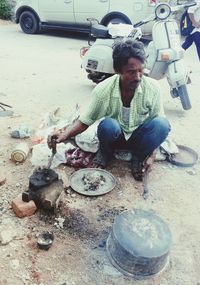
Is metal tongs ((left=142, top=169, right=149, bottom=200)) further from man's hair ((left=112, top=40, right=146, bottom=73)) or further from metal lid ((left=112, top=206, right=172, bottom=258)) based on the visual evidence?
man's hair ((left=112, top=40, right=146, bottom=73))

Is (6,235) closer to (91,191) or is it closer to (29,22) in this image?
(91,191)

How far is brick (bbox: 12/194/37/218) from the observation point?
276 centimetres

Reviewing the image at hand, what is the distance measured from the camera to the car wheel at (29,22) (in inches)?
381

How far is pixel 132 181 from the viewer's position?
340cm

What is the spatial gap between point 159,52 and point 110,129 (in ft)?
7.11

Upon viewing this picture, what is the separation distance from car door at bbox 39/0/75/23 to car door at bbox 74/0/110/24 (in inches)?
6.2

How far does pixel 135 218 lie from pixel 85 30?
7662 mm

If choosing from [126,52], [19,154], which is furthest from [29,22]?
[126,52]

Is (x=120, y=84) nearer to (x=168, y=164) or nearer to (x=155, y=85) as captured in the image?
(x=155, y=85)

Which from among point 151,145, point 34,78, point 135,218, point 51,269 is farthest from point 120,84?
point 34,78

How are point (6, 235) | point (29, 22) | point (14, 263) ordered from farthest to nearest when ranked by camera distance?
point (29, 22)
point (6, 235)
point (14, 263)

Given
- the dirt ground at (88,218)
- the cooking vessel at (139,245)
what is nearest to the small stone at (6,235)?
the dirt ground at (88,218)

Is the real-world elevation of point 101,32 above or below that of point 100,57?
above

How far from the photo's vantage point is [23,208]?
2.76 meters
